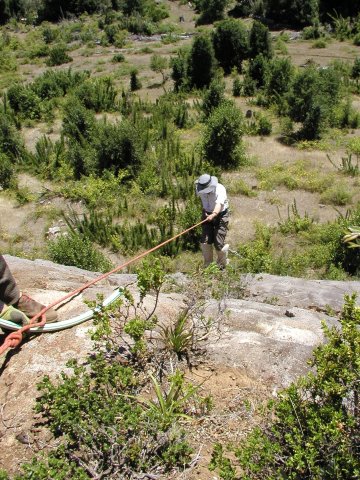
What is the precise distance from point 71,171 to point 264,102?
19.5ft

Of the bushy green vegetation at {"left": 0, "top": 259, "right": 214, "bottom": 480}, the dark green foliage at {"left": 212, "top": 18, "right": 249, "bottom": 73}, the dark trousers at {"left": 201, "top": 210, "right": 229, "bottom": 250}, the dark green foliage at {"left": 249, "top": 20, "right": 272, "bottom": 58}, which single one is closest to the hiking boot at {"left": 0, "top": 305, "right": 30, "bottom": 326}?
the bushy green vegetation at {"left": 0, "top": 259, "right": 214, "bottom": 480}

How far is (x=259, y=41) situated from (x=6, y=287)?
15.0m

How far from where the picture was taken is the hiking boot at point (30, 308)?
3938mm

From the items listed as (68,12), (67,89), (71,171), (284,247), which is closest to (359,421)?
(284,247)

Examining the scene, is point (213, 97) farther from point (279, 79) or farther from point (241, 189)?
point (241, 189)

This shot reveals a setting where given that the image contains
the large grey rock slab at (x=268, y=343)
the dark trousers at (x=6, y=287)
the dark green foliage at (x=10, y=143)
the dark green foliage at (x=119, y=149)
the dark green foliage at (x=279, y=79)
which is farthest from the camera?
A: the dark green foliage at (x=279, y=79)

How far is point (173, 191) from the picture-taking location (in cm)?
967

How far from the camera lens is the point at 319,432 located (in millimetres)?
2641

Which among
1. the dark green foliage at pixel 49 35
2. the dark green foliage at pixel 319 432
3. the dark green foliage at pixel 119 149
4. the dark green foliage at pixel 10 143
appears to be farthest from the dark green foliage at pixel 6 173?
the dark green foliage at pixel 49 35

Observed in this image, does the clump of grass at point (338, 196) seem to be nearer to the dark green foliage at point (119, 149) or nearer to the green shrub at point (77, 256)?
the dark green foliage at point (119, 149)

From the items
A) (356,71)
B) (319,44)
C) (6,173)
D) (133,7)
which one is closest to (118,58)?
(319,44)

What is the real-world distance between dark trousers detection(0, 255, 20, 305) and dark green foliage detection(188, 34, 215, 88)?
12.5 m

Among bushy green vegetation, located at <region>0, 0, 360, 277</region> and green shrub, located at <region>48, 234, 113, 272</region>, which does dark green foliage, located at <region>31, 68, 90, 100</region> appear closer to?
bushy green vegetation, located at <region>0, 0, 360, 277</region>

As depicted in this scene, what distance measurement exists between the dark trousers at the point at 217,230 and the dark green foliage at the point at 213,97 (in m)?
6.57
